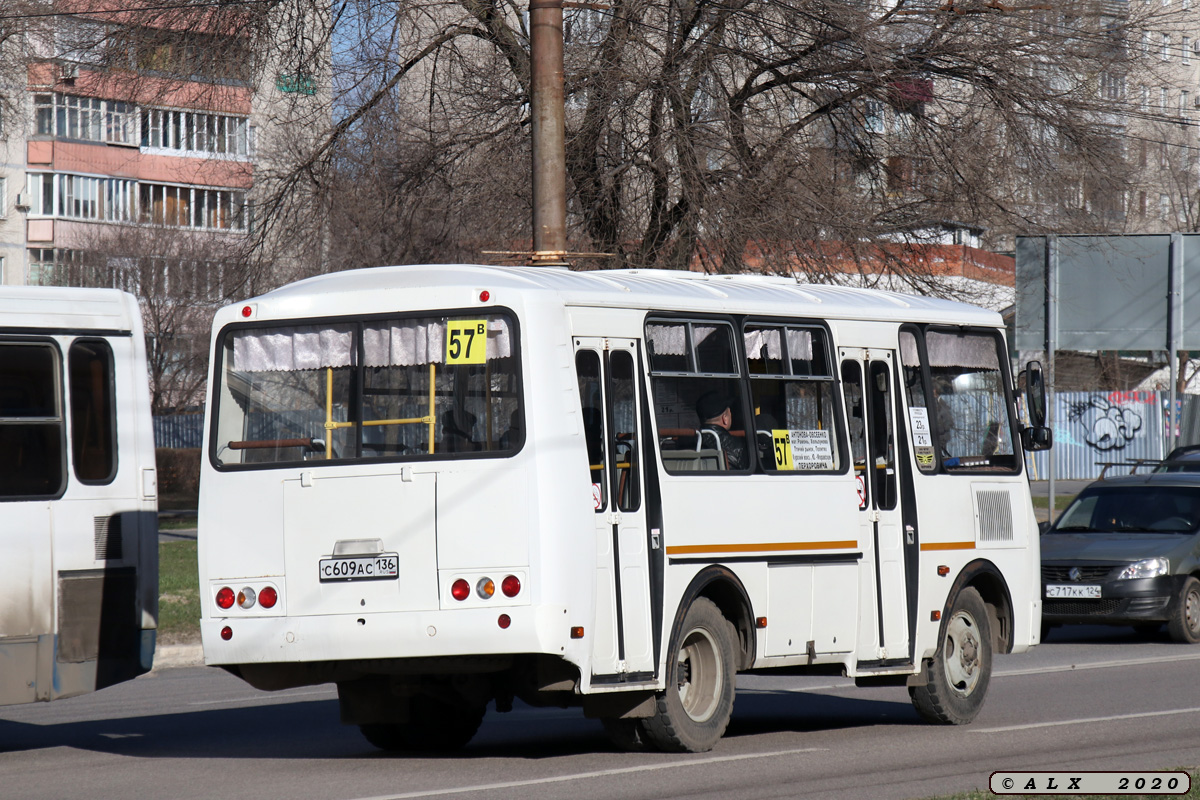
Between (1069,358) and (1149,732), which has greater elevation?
(1069,358)

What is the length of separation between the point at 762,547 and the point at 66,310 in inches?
175

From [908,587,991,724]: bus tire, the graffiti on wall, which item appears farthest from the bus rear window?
the graffiti on wall

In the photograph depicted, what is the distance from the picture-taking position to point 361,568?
360 inches

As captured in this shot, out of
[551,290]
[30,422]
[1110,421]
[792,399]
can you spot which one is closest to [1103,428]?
[1110,421]

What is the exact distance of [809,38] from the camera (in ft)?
63.7

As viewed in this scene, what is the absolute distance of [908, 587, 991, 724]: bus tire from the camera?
1151 cm

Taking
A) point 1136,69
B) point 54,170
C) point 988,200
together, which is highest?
point 54,170

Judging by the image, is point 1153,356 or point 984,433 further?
Result: point 1153,356

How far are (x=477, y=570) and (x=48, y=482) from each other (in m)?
2.94

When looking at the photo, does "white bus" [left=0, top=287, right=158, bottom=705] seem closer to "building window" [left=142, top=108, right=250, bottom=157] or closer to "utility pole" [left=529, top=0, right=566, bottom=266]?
"utility pole" [left=529, top=0, right=566, bottom=266]

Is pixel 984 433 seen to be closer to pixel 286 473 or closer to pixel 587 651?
pixel 587 651

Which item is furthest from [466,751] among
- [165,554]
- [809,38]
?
[165,554]

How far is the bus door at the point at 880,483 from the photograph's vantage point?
11164 mm

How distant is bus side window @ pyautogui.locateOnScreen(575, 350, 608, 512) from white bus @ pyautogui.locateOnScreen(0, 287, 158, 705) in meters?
2.96
